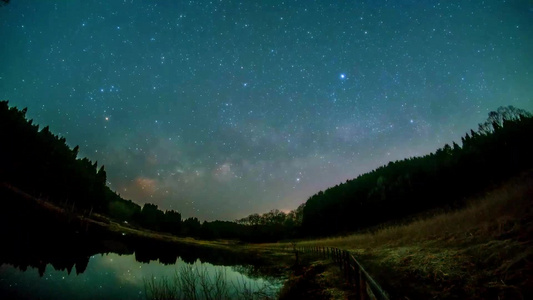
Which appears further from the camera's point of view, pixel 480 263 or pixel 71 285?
pixel 71 285

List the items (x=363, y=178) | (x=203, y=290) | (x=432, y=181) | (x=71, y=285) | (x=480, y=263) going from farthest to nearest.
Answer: (x=363, y=178) < (x=432, y=181) < (x=71, y=285) < (x=203, y=290) < (x=480, y=263)

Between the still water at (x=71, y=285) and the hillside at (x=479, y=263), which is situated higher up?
the hillside at (x=479, y=263)

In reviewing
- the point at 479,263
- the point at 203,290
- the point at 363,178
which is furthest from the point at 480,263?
the point at 363,178

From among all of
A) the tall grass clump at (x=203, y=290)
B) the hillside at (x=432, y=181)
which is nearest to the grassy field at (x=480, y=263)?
the tall grass clump at (x=203, y=290)

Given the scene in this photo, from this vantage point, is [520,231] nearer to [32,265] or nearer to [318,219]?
[32,265]

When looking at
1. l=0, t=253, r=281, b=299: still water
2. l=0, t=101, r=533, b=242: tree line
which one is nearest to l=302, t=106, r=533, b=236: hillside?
l=0, t=101, r=533, b=242: tree line

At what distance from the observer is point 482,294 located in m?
6.36

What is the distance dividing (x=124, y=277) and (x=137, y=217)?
382 ft

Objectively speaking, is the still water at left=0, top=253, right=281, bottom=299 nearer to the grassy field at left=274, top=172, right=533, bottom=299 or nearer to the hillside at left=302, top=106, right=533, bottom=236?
the grassy field at left=274, top=172, right=533, bottom=299

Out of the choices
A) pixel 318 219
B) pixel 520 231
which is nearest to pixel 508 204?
pixel 520 231

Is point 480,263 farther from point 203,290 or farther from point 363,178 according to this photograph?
point 363,178

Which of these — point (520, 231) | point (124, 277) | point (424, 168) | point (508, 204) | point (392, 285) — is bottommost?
point (124, 277)

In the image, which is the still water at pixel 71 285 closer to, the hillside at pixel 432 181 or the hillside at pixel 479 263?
the hillside at pixel 479 263

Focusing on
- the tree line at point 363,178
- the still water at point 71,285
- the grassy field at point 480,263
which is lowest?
the still water at point 71,285
